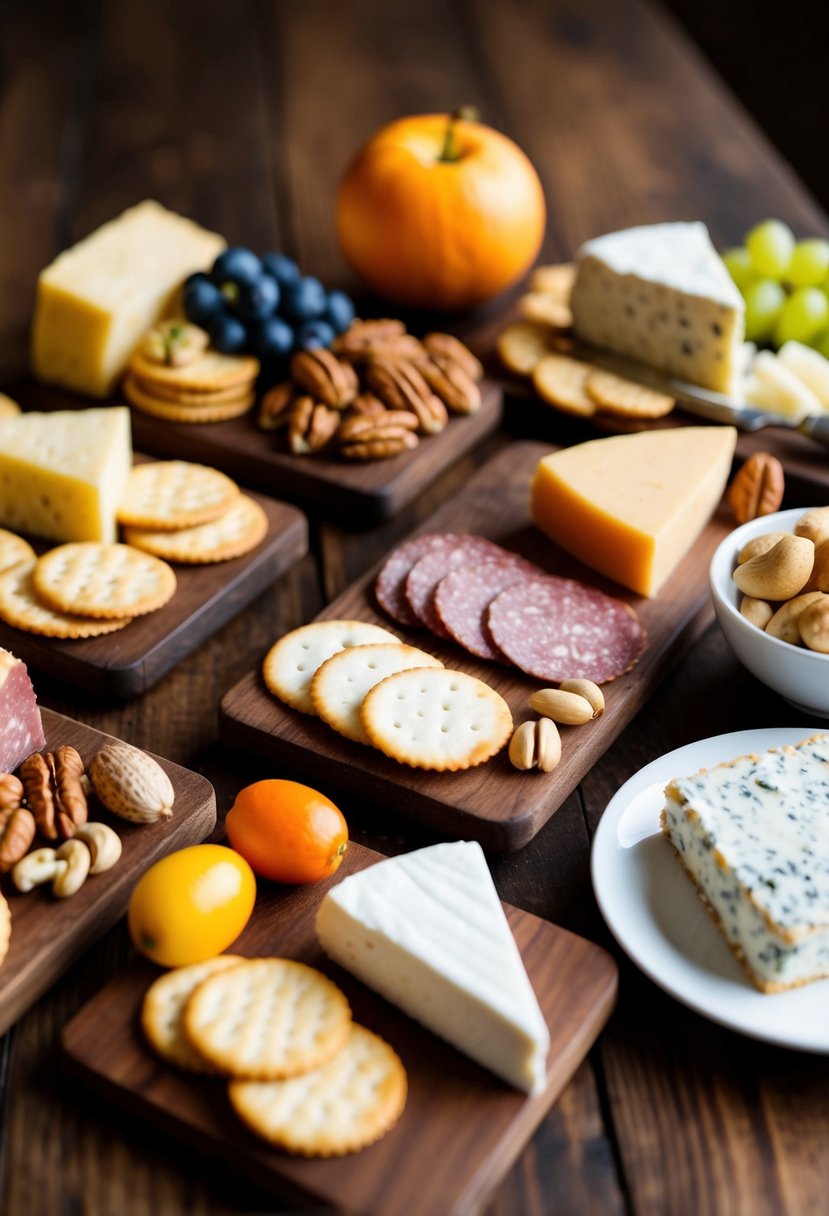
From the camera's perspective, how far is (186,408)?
2045mm

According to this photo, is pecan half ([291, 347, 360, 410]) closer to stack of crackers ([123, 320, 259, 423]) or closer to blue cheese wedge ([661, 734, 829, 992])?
stack of crackers ([123, 320, 259, 423])

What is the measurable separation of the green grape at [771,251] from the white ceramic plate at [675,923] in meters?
1.07

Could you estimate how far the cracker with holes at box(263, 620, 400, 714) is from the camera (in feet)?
5.01

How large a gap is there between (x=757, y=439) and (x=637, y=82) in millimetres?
1661

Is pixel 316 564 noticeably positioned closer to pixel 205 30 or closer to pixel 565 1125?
pixel 565 1125

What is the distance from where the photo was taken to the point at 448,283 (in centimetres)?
227

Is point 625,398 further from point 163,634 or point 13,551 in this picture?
point 13,551

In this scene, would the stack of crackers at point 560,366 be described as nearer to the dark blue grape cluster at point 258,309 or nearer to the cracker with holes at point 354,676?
the dark blue grape cluster at point 258,309

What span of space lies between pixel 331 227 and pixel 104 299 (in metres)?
0.77

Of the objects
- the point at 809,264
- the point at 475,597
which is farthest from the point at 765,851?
the point at 809,264

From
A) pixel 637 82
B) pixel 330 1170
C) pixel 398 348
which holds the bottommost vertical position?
pixel 330 1170

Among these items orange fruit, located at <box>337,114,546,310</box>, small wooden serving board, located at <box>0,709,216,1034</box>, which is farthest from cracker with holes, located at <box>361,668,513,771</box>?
orange fruit, located at <box>337,114,546,310</box>

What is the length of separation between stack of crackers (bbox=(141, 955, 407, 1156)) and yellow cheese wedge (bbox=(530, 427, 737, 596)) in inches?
30.7

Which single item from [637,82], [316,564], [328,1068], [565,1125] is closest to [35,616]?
[316,564]
